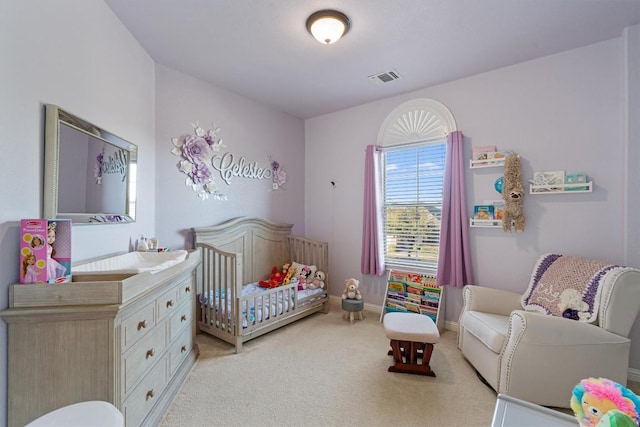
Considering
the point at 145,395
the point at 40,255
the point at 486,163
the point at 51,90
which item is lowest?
the point at 145,395

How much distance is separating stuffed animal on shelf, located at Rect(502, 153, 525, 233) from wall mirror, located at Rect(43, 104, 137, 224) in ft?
→ 10.8

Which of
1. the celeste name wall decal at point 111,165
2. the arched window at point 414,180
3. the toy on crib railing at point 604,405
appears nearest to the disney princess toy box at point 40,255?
the celeste name wall decal at point 111,165

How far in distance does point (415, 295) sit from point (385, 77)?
2.41 metres

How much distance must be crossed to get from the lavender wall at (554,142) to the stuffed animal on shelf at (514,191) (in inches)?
3.6

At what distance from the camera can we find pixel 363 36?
2.15 meters

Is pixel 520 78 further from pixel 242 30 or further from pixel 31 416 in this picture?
pixel 31 416

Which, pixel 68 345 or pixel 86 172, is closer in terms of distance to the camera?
pixel 68 345

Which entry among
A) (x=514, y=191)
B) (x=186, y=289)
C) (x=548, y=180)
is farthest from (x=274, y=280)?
(x=548, y=180)

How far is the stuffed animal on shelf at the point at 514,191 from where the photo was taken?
98.5 inches

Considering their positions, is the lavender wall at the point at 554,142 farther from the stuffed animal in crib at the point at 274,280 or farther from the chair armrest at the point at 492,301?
the stuffed animal in crib at the point at 274,280

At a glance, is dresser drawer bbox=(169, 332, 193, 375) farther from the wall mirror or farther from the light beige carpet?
the wall mirror

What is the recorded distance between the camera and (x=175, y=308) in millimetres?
1889

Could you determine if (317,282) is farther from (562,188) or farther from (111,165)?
(562,188)

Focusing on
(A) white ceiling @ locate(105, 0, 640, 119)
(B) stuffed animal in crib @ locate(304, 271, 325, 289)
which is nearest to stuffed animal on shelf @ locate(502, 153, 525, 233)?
(A) white ceiling @ locate(105, 0, 640, 119)
